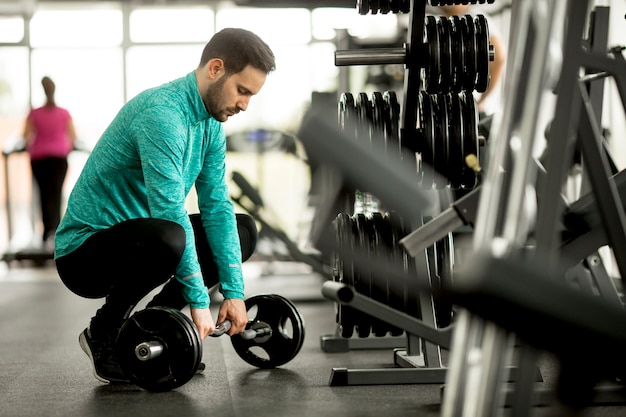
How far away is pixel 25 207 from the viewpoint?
9.15 metres

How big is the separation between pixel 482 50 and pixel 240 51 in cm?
74

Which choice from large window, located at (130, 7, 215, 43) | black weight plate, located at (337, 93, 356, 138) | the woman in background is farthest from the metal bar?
large window, located at (130, 7, 215, 43)

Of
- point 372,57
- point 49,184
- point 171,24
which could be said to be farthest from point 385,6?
point 171,24

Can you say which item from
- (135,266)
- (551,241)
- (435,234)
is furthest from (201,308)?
(551,241)

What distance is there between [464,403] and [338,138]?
0.44m

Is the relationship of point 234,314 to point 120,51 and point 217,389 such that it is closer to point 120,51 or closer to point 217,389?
point 217,389

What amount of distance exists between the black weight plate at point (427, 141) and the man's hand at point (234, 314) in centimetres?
65

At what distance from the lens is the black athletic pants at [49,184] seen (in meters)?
7.03

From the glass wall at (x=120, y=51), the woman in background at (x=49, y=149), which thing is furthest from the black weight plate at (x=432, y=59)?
the glass wall at (x=120, y=51)

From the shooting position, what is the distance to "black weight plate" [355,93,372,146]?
2547 mm

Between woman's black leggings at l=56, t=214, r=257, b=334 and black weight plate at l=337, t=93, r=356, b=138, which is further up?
black weight plate at l=337, t=93, r=356, b=138

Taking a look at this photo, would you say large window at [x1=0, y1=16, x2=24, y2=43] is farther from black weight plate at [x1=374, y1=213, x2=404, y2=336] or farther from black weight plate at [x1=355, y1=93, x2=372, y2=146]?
black weight plate at [x1=374, y1=213, x2=404, y2=336]

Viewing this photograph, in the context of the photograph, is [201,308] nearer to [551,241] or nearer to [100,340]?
[100,340]

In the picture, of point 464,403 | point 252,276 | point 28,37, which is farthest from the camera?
point 28,37
